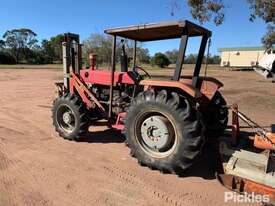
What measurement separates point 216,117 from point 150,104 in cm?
163

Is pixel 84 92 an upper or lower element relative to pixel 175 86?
lower

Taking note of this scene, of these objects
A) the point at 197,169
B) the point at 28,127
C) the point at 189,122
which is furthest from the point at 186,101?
the point at 28,127

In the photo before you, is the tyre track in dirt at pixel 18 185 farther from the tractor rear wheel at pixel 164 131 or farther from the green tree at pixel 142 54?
the green tree at pixel 142 54

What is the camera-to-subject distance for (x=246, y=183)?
12.4ft

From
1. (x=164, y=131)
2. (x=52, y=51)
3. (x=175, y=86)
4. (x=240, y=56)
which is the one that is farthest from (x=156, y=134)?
(x=52, y=51)

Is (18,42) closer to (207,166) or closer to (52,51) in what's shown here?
(52,51)

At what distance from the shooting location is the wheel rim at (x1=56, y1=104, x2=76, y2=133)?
6.13 m

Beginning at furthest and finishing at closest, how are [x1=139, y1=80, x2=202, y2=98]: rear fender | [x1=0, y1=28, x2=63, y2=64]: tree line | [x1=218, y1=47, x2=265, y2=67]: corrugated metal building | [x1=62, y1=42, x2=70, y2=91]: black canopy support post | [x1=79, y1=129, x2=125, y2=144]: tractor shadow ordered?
1. [x1=0, y1=28, x2=63, y2=64]: tree line
2. [x1=218, y1=47, x2=265, y2=67]: corrugated metal building
3. [x1=62, y1=42, x2=70, y2=91]: black canopy support post
4. [x1=79, y1=129, x2=125, y2=144]: tractor shadow
5. [x1=139, y1=80, x2=202, y2=98]: rear fender

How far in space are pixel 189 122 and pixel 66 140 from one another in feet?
9.67

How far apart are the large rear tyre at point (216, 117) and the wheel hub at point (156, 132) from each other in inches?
48.5

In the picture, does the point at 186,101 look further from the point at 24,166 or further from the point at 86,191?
the point at 24,166

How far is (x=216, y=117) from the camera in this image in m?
5.59

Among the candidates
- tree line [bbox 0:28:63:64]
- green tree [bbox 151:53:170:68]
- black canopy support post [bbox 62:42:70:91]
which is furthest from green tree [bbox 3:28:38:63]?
black canopy support post [bbox 62:42:70:91]

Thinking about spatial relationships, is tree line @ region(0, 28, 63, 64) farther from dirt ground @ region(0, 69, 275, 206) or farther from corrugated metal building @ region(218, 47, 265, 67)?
dirt ground @ region(0, 69, 275, 206)
